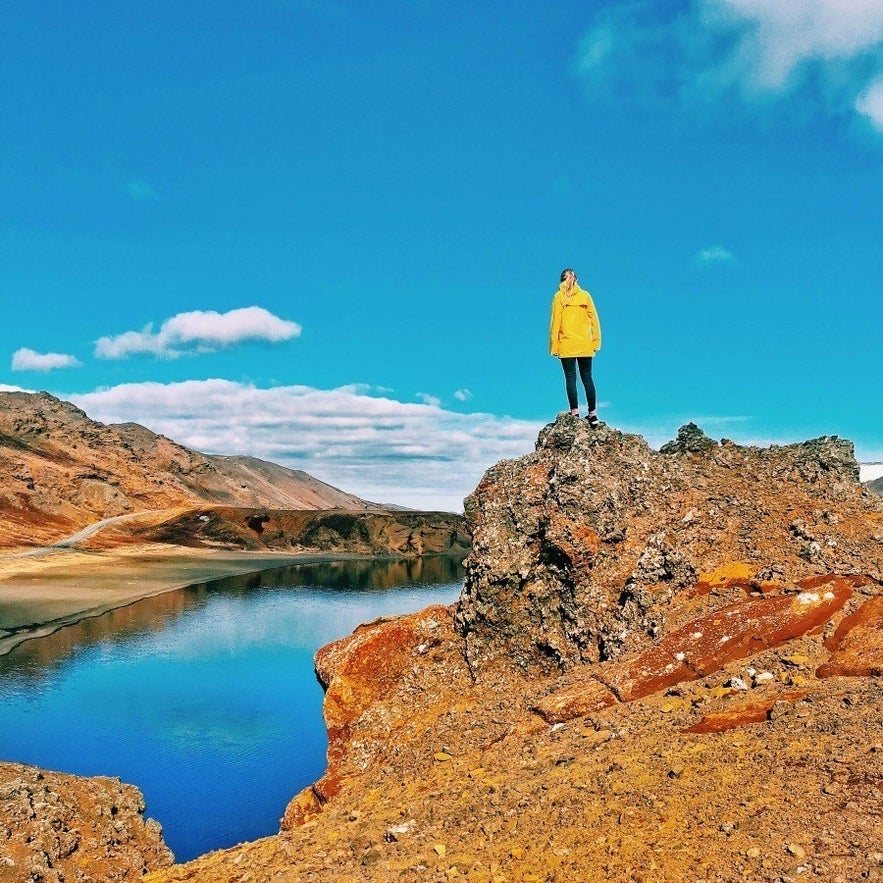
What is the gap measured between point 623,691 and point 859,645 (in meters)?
2.85

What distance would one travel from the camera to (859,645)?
322 inches

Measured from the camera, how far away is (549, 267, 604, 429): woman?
42.6ft

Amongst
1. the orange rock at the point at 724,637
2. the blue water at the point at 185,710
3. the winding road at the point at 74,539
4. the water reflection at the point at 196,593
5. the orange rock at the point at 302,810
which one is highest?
the winding road at the point at 74,539

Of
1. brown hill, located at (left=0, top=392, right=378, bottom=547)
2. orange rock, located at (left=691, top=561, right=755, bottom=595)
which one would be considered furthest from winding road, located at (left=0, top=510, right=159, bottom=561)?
orange rock, located at (left=691, top=561, right=755, bottom=595)

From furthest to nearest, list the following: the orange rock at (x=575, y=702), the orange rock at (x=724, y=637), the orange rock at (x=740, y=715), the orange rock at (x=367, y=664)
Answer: the orange rock at (x=367, y=664)
the orange rock at (x=575, y=702)
the orange rock at (x=724, y=637)
the orange rock at (x=740, y=715)

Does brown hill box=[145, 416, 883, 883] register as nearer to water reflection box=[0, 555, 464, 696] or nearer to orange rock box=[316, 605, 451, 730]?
orange rock box=[316, 605, 451, 730]

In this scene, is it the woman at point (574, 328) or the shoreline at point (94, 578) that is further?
the shoreline at point (94, 578)

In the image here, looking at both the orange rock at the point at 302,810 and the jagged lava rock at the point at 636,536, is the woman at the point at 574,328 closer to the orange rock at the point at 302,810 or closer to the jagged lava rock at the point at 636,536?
the jagged lava rock at the point at 636,536

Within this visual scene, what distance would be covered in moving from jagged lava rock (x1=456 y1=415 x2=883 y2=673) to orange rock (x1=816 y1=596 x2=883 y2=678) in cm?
117

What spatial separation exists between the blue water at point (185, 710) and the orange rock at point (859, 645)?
17.2 m

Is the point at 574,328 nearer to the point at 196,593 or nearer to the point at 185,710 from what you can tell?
the point at 185,710

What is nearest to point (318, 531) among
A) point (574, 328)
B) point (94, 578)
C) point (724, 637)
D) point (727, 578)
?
point (94, 578)

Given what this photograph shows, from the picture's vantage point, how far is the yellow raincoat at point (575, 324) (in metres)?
13.0

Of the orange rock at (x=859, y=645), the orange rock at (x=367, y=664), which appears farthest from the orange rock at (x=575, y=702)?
the orange rock at (x=367, y=664)
